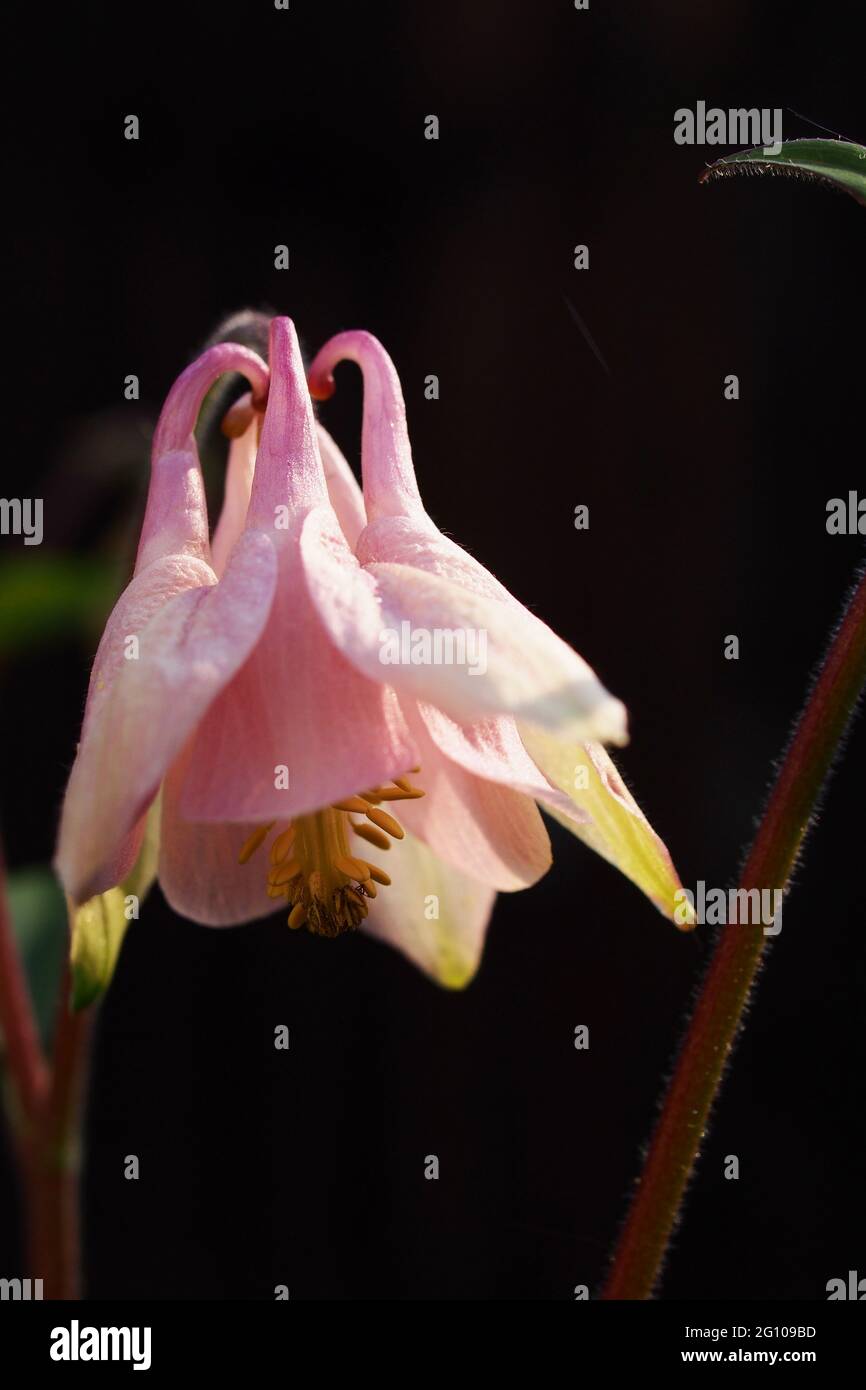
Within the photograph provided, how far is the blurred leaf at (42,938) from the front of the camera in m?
1.15

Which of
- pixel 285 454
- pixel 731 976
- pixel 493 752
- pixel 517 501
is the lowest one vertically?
pixel 731 976

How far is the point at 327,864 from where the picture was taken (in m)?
0.70

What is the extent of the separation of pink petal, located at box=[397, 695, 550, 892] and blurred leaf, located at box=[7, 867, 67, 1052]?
52 centimetres

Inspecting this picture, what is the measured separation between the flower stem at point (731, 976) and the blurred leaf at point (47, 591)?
2.88 ft

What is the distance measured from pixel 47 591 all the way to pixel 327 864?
783 mm

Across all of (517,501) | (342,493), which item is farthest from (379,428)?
(517,501)

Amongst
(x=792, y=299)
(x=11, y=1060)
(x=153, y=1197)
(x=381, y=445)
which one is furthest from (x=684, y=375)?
(x=153, y=1197)

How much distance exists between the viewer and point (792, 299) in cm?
153

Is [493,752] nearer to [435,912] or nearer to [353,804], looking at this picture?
[353,804]

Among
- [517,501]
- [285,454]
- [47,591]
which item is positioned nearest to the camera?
[285,454]

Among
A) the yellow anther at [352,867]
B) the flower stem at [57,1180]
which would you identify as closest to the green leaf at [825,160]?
the yellow anther at [352,867]

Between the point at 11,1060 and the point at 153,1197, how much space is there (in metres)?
0.87

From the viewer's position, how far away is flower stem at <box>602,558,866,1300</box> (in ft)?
1.96
